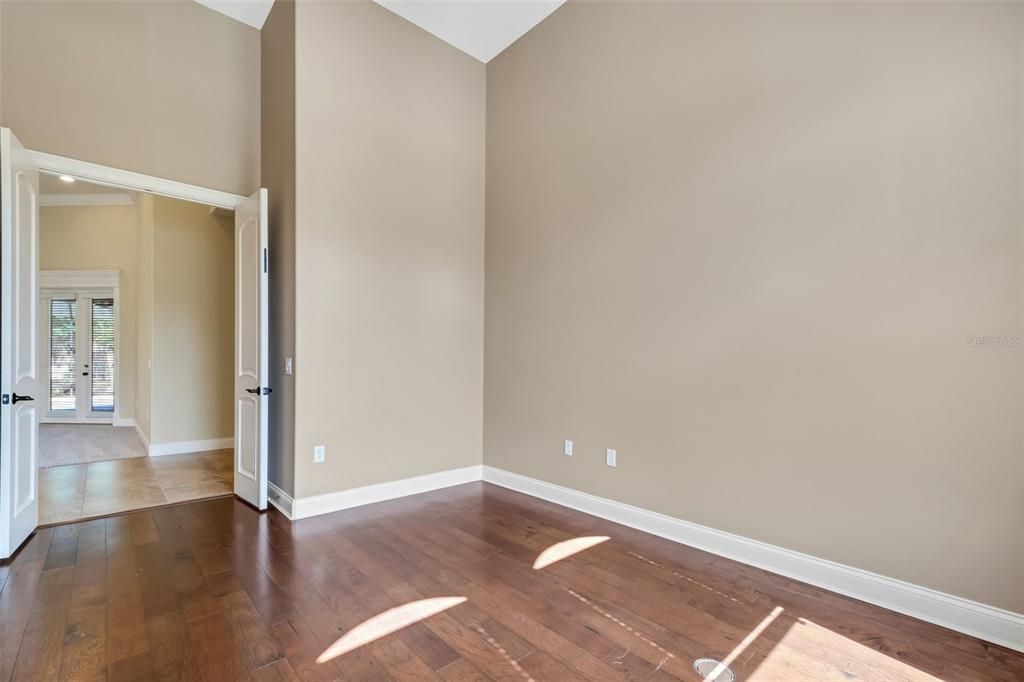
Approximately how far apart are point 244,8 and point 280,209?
170cm

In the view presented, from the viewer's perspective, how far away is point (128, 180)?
348 cm

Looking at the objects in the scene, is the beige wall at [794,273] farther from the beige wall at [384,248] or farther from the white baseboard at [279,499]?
the white baseboard at [279,499]

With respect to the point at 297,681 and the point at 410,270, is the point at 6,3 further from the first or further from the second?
the point at 297,681

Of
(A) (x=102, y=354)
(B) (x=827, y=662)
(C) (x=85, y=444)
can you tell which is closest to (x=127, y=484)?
(C) (x=85, y=444)

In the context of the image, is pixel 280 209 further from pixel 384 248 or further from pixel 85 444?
pixel 85 444

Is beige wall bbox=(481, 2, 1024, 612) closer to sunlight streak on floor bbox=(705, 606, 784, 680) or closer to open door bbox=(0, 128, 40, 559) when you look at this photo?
sunlight streak on floor bbox=(705, 606, 784, 680)

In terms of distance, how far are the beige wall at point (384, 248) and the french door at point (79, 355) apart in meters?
6.38

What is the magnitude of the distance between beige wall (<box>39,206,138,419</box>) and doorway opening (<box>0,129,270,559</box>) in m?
0.02

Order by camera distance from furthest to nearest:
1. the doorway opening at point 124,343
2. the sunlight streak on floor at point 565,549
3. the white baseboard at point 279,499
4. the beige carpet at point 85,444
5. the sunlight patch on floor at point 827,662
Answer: the beige carpet at point 85,444
the white baseboard at point 279,499
the doorway opening at point 124,343
the sunlight streak on floor at point 565,549
the sunlight patch on floor at point 827,662

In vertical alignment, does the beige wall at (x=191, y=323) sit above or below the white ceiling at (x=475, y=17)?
below

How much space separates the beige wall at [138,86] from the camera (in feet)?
10.3

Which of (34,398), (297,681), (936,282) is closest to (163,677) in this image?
(297,681)

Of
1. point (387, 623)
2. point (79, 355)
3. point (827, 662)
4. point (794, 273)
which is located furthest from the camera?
point (79, 355)

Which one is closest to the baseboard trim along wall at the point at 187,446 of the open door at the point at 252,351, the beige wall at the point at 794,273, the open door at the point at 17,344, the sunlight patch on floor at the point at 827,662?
the open door at the point at 252,351
